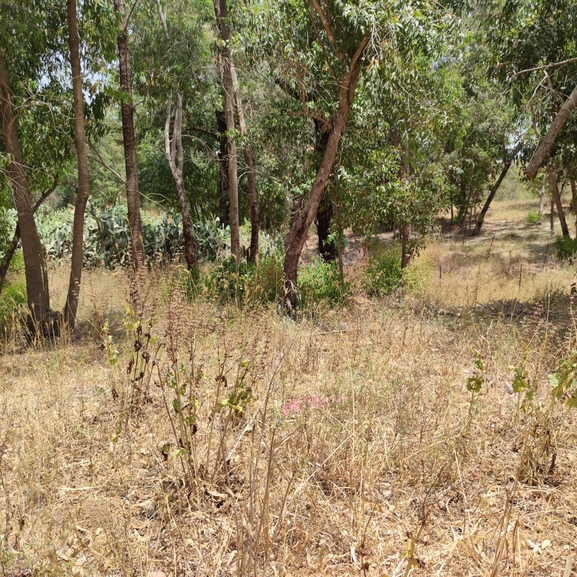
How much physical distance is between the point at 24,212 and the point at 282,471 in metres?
5.01

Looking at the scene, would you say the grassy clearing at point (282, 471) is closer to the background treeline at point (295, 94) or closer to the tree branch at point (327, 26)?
the background treeline at point (295, 94)

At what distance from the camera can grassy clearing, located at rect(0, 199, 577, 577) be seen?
6.48ft

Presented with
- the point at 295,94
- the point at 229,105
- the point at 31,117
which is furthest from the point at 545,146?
the point at 229,105

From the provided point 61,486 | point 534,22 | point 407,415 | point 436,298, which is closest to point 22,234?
point 61,486

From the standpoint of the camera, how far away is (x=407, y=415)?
3137 millimetres

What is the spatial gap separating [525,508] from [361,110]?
262 inches

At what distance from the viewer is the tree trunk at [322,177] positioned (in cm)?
614

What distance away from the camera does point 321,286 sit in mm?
7520

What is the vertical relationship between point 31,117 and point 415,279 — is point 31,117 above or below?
above

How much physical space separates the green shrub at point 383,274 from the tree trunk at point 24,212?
5267mm

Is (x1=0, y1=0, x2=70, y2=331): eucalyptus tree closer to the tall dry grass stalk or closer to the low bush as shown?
the low bush

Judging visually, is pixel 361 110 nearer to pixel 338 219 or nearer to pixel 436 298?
pixel 338 219

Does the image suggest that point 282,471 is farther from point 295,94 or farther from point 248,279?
point 295,94

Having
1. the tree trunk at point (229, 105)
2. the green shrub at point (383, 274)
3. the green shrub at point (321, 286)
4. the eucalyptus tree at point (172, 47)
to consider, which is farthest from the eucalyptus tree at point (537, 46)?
the eucalyptus tree at point (172, 47)
